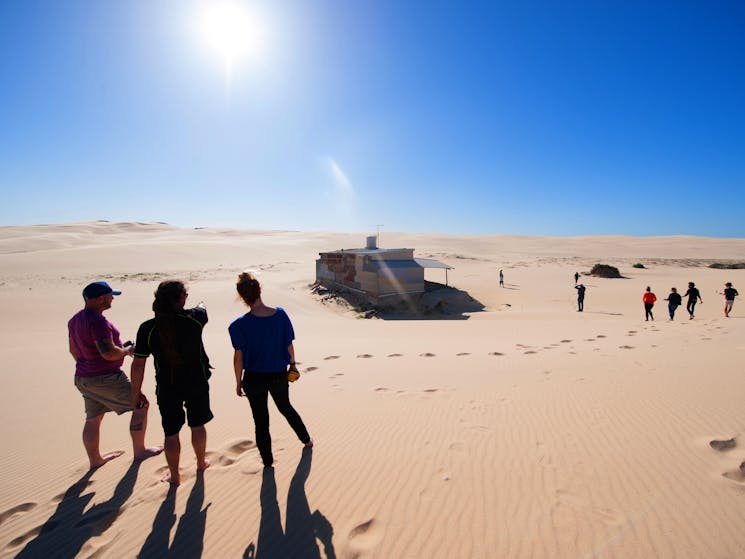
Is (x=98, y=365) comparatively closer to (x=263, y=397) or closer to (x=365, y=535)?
(x=263, y=397)

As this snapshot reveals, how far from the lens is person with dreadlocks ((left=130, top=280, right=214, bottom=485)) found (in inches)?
122

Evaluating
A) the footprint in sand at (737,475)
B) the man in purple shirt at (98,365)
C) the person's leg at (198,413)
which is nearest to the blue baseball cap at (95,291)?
the man in purple shirt at (98,365)

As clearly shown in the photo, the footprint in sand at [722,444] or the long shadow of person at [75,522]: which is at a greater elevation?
the footprint in sand at [722,444]

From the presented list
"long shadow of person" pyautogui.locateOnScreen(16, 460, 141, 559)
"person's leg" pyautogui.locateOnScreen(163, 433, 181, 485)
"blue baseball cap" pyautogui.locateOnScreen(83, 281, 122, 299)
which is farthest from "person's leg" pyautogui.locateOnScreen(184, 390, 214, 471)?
"blue baseball cap" pyautogui.locateOnScreen(83, 281, 122, 299)

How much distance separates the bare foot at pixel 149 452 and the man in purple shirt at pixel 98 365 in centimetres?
16

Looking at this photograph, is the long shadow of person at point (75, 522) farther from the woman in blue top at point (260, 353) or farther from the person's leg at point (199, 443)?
the woman in blue top at point (260, 353)

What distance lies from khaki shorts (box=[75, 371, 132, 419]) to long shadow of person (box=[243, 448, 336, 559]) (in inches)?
64.9

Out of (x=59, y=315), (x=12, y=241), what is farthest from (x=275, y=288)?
(x=12, y=241)

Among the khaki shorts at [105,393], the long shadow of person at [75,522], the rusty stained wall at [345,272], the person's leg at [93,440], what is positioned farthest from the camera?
the rusty stained wall at [345,272]

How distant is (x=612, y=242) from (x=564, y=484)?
266 feet

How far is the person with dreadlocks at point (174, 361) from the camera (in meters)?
3.10

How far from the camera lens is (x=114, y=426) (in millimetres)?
4922

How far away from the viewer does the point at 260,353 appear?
3383mm

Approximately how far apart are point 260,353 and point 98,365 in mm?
1614
